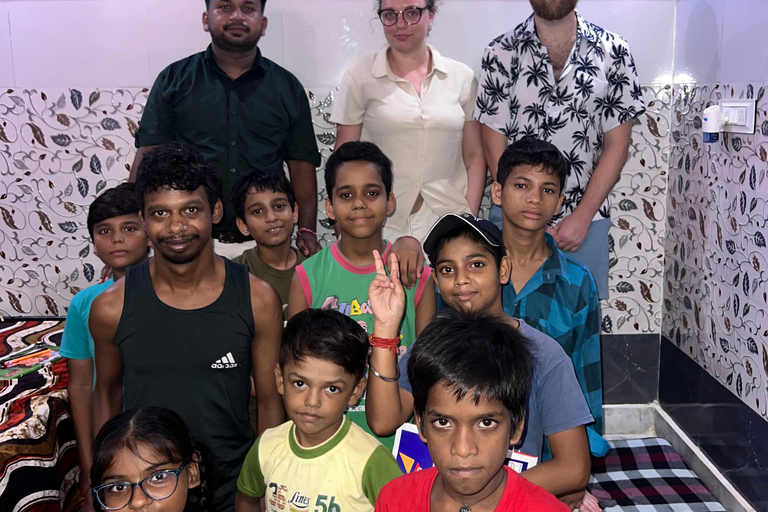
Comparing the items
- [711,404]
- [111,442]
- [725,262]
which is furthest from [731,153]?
[111,442]

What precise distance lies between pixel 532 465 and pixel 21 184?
8.63 feet

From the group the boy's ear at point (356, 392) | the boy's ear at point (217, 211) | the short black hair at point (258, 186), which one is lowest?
the boy's ear at point (356, 392)

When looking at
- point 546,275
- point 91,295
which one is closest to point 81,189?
point 91,295

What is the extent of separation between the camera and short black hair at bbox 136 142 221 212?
1770mm

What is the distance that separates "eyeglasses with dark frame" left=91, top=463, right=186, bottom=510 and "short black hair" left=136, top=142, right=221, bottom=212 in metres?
0.71

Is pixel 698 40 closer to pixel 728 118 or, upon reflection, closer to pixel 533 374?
pixel 728 118

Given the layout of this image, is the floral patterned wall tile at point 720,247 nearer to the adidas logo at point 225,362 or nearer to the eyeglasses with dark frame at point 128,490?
the adidas logo at point 225,362

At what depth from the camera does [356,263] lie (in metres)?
1.98

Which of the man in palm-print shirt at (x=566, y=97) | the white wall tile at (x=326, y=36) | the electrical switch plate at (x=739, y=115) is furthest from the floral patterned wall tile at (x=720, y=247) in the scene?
the white wall tile at (x=326, y=36)

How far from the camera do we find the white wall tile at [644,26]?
3.03 meters

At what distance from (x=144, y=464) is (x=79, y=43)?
221 centimetres

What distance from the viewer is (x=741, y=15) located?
8.00 feet

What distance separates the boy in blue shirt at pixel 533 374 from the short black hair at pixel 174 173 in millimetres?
544

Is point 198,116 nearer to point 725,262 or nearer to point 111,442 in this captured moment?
point 111,442
